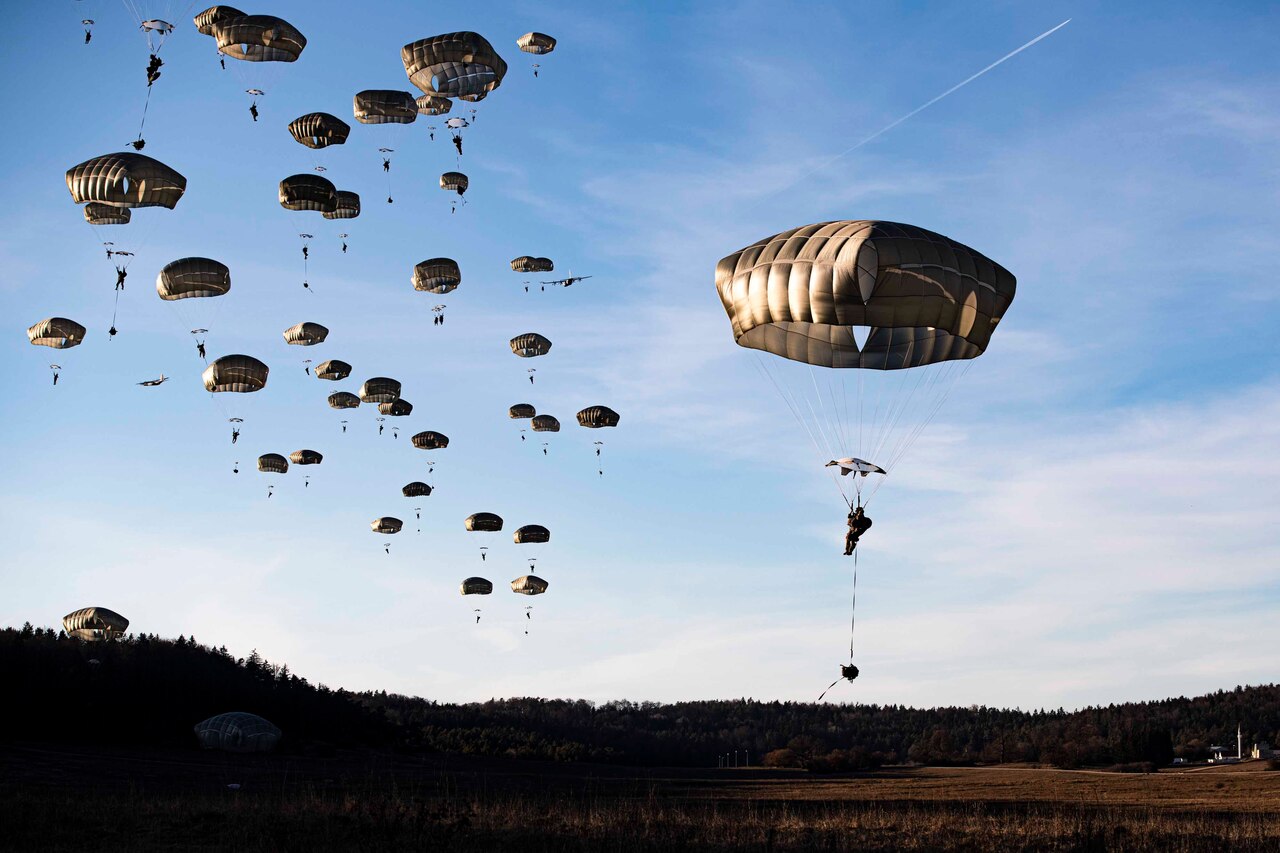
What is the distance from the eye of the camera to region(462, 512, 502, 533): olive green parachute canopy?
2657 inches

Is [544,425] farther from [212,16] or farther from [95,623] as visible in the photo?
[95,623]

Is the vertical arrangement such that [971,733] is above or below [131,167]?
below

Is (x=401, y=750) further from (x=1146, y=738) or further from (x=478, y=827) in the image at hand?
(x=478, y=827)

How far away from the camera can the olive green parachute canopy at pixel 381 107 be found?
48719 millimetres

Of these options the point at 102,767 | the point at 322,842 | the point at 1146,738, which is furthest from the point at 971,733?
the point at 322,842

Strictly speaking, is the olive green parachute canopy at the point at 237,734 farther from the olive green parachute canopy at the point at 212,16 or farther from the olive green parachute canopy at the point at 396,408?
the olive green parachute canopy at the point at 212,16

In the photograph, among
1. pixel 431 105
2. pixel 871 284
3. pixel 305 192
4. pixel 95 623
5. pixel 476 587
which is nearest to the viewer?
pixel 871 284

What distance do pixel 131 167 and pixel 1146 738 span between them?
72.9 metres

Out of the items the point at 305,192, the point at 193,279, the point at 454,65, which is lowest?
→ the point at 193,279

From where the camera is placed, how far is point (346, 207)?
53594 mm

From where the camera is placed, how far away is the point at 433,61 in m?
44.5

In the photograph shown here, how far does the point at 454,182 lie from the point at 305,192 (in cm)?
1151

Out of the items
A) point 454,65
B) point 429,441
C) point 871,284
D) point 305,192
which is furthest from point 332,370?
point 871,284

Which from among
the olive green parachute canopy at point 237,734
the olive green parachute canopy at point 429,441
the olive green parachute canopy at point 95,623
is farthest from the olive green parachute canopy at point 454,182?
the olive green parachute canopy at point 95,623
